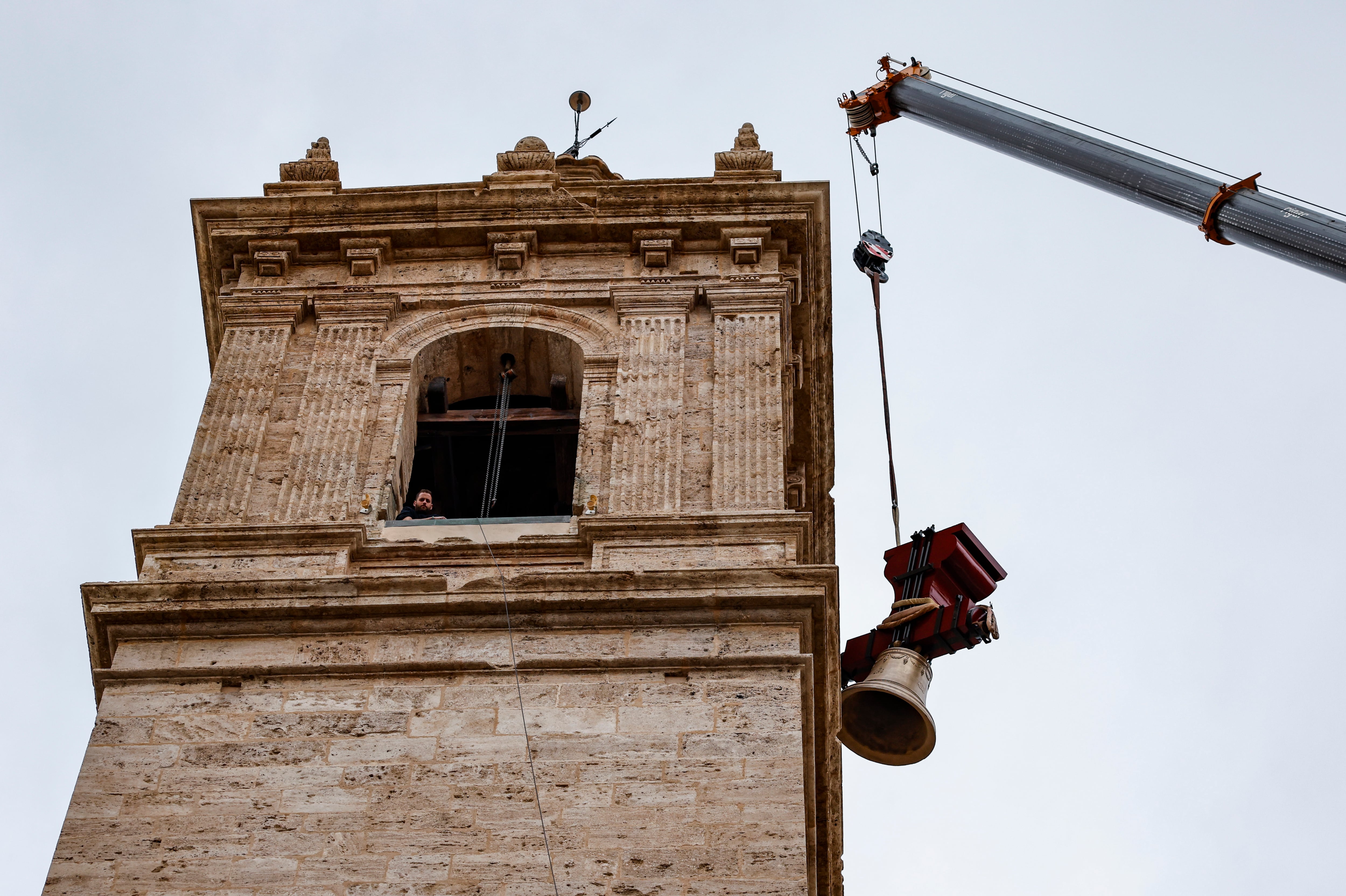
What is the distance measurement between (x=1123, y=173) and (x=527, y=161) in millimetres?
6817

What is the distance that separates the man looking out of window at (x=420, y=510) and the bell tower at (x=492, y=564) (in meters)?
0.05

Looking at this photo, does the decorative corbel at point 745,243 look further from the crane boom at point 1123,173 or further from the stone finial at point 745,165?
the crane boom at point 1123,173

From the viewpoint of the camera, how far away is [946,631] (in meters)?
20.8

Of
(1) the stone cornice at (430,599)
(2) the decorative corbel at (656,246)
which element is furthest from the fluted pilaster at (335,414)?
(2) the decorative corbel at (656,246)

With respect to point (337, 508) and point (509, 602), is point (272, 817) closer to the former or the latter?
point (509, 602)

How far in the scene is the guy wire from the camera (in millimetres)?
17453

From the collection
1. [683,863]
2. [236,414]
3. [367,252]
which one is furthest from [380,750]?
[367,252]

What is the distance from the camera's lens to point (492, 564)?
69.1 ft

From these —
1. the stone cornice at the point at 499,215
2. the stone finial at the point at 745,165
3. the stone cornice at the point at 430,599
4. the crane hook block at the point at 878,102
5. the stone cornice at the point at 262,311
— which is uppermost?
the crane hook block at the point at 878,102

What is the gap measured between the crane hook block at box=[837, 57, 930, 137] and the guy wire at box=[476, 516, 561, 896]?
14.4 m

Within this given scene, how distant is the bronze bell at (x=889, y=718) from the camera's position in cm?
1997

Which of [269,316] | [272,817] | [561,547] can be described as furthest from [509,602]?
[269,316]

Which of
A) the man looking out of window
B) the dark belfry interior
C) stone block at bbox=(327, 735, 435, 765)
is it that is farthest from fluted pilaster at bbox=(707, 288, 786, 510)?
stone block at bbox=(327, 735, 435, 765)

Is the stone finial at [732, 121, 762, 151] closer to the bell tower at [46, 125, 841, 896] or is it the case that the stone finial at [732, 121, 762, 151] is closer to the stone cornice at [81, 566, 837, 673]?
the bell tower at [46, 125, 841, 896]
